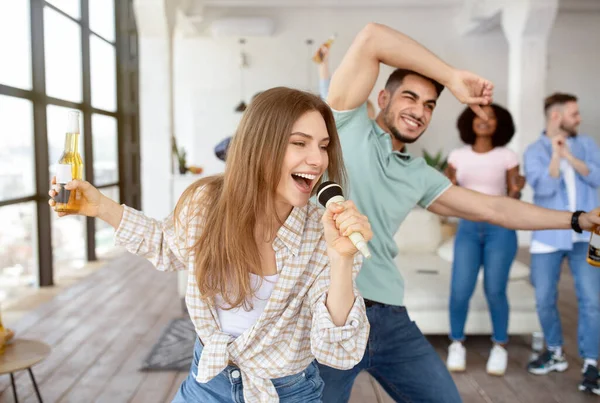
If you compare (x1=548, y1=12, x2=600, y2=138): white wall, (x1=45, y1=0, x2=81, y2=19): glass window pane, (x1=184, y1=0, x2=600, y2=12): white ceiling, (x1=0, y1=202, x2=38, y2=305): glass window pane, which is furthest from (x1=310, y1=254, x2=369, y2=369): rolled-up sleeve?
(x1=548, y1=12, x2=600, y2=138): white wall

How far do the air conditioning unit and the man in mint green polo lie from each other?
7.37 m

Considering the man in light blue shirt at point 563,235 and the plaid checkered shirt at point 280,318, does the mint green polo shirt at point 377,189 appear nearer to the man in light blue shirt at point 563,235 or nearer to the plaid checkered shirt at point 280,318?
the plaid checkered shirt at point 280,318

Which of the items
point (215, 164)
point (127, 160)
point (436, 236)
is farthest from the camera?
point (215, 164)

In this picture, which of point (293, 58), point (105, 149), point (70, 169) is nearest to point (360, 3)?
point (293, 58)

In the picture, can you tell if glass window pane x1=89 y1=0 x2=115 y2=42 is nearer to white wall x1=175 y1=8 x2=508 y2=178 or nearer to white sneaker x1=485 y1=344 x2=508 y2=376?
white wall x1=175 y1=8 x2=508 y2=178

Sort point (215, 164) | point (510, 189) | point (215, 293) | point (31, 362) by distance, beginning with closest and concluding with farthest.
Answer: point (215, 293), point (31, 362), point (510, 189), point (215, 164)

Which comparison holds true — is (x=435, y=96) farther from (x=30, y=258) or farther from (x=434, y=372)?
(x=30, y=258)

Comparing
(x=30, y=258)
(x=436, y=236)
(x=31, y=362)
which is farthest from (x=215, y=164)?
(x=31, y=362)

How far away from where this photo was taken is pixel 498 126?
10.8ft

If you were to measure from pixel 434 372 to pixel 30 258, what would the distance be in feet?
14.6

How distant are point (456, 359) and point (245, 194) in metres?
2.40

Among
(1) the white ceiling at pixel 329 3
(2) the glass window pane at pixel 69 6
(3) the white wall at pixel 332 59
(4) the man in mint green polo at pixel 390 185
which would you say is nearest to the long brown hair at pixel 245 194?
(4) the man in mint green polo at pixel 390 185

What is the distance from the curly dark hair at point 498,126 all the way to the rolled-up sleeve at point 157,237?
244 cm

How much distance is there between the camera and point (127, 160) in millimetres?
7883
